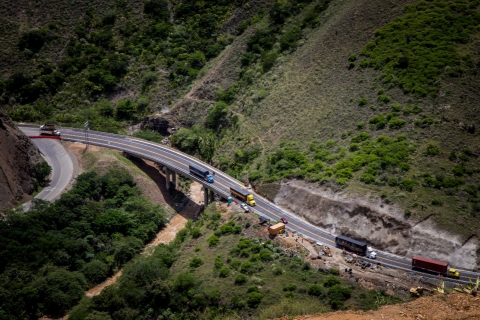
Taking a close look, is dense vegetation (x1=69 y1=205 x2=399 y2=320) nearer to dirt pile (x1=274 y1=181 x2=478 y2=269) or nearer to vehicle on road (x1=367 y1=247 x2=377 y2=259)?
vehicle on road (x1=367 y1=247 x2=377 y2=259)

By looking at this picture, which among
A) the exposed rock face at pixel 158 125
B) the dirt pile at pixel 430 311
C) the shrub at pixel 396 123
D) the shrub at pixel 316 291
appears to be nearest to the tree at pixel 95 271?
the shrub at pixel 316 291

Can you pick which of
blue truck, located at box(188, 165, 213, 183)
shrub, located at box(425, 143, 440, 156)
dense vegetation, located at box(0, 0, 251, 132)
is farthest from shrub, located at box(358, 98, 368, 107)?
dense vegetation, located at box(0, 0, 251, 132)

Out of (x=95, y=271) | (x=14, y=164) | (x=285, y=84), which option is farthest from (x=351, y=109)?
(x=14, y=164)

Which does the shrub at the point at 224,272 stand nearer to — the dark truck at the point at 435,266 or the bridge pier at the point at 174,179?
the dark truck at the point at 435,266

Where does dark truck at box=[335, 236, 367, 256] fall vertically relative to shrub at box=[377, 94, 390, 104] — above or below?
below

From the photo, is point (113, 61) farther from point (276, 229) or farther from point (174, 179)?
point (276, 229)

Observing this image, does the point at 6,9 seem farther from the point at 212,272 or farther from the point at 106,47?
the point at 212,272

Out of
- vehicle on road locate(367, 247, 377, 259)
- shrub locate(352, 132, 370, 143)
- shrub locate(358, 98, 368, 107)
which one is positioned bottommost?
vehicle on road locate(367, 247, 377, 259)
